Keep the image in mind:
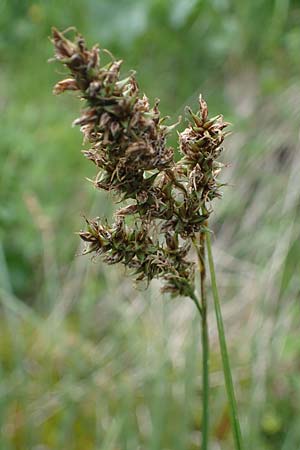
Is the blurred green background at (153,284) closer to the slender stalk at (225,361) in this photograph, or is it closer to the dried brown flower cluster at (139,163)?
the slender stalk at (225,361)

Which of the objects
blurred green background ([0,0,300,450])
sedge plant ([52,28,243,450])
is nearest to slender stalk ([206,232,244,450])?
sedge plant ([52,28,243,450])

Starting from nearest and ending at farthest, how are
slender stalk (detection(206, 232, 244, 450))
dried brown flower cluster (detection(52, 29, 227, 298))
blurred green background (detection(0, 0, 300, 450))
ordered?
dried brown flower cluster (detection(52, 29, 227, 298))
slender stalk (detection(206, 232, 244, 450))
blurred green background (detection(0, 0, 300, 450))

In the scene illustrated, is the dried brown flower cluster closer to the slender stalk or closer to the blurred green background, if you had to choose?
the slender stalk

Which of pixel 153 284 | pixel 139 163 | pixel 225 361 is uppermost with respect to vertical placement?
pixel 153 284

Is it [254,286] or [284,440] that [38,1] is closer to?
[254,286]

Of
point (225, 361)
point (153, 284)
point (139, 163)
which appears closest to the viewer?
point (139, 163)

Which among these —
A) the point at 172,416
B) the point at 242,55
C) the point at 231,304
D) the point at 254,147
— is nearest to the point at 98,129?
the point at 172,416

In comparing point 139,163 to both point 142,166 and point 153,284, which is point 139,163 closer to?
point 142,166

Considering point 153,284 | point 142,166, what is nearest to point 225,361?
point 142,166
